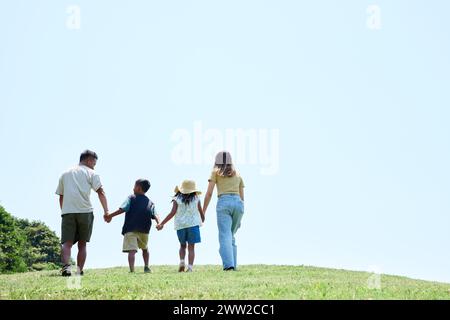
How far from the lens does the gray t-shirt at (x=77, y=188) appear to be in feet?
58.5

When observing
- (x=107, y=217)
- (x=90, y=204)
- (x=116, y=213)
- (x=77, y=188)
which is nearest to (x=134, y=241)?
(x=116, y=213)

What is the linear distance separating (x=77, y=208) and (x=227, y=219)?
390 cm

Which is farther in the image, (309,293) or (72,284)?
(72,284)

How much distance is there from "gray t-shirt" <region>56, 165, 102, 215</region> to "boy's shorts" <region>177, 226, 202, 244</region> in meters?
2.73

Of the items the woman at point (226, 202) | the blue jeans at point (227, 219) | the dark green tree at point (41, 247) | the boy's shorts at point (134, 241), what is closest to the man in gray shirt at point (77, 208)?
the boy's shorts at point (134, 241)

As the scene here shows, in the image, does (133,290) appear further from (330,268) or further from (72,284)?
(330,268)

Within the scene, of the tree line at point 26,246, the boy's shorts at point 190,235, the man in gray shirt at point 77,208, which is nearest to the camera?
the man in gray shirt at point 77,208

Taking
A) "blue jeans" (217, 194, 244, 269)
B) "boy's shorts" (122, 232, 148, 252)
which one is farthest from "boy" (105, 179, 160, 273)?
"blue jeans" (217, 194, 244, 269)

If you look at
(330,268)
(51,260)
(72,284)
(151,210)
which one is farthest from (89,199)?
(51,260)

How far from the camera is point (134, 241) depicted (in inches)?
760

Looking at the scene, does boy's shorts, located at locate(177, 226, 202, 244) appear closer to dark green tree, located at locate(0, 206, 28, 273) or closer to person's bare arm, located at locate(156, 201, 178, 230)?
person's bare arm, located at locate(156, 201, 178, 230)

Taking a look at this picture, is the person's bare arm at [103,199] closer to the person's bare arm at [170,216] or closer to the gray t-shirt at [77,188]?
the gray t-shirt at [77,188]
